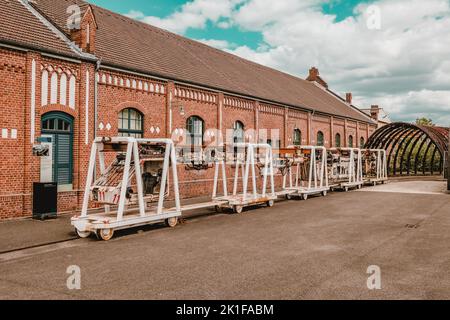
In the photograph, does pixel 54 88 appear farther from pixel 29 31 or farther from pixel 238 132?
pixel 238 132

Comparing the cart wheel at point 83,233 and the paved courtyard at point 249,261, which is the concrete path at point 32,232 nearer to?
the cart wheel at point 83,233

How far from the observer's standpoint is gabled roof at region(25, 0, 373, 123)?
1636 centimetres

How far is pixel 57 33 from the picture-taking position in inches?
561

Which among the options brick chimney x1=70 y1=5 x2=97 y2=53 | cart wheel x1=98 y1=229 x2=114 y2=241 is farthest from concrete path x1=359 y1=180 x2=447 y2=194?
cart wheel x1=98 y1=229 x2=114 y2=241

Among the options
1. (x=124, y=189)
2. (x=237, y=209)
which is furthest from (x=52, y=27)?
(x=237, y=209)

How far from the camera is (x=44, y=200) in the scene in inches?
483

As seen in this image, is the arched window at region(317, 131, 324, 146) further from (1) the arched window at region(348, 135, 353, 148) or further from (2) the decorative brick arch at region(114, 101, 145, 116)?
(2) the decorative brick arch at region(114, 101, 145, 116)

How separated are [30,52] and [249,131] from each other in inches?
511

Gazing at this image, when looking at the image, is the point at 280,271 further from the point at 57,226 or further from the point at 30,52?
the point at 30,52

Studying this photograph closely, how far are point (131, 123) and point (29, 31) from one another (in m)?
4.80

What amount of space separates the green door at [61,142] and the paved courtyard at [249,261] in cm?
456

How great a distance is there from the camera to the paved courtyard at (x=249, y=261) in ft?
19.1

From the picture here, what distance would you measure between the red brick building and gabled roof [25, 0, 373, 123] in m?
0.09

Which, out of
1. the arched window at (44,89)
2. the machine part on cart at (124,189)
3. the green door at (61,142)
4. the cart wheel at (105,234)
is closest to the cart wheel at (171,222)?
the machine part on cart at (124,189)
